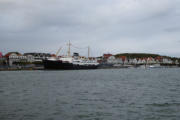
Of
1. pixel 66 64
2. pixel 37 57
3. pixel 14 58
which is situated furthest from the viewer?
pixel 37 57

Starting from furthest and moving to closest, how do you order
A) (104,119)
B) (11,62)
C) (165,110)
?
1. (11,62)
2. (165,110)
3. (104,119)

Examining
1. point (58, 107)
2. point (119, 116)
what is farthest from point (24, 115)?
point (119, 116)

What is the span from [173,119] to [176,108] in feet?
8.16

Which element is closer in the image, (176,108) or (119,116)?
(119,116)

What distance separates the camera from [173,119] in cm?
1000

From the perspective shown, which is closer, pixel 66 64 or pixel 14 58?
pixel 66 64

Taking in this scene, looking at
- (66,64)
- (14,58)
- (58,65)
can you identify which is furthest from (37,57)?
(58,65)

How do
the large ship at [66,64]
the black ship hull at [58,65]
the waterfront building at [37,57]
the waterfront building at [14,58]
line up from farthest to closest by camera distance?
1. the waterfront building at [37,57]
2. the waterfront building at [14,58]
3. the large ship at [66,64]
4. the black ship hull at [58,65]

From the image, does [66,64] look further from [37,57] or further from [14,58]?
[37,57]

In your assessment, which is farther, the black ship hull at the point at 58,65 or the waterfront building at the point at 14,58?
the waterfront building at the point at 14,58

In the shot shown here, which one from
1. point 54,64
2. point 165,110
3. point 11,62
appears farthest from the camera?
point 11,62

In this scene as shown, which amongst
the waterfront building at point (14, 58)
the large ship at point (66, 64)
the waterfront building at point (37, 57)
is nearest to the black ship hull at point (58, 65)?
the large ship at point (66, 64)

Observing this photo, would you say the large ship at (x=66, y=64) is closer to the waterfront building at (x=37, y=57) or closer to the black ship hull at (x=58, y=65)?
the black ship hull at (x=58, y=65)

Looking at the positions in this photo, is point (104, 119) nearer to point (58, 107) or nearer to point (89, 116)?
point (89, 116)
